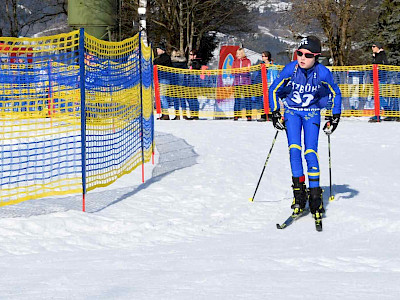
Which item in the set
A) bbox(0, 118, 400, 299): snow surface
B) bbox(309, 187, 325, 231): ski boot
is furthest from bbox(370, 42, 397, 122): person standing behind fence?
bbox(309, 187, 325, 231): ski boot

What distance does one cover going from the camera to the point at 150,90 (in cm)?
1271

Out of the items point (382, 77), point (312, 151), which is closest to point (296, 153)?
point (312, 151)

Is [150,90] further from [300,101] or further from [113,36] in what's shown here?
[113,36]

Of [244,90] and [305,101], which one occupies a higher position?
[244,90]

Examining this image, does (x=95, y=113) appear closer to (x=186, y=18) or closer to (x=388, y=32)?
(x=186, y=18)

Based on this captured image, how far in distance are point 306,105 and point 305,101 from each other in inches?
1.9

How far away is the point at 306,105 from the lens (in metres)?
7.47

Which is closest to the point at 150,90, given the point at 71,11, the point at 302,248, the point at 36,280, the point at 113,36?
the point at 302,248

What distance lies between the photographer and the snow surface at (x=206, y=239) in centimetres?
488

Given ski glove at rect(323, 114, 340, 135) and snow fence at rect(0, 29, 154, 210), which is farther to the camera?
snow fence at rect(0, 29, 154, 210)

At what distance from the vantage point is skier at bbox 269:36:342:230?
7324 millimetres

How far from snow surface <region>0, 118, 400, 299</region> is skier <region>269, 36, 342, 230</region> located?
0.36 meters

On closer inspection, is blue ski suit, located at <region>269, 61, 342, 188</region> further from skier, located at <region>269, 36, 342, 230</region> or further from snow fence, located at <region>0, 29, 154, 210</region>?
snow fence, located at <region>0, 29, 154, 210</region>

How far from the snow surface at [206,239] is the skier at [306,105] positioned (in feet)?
1.17
